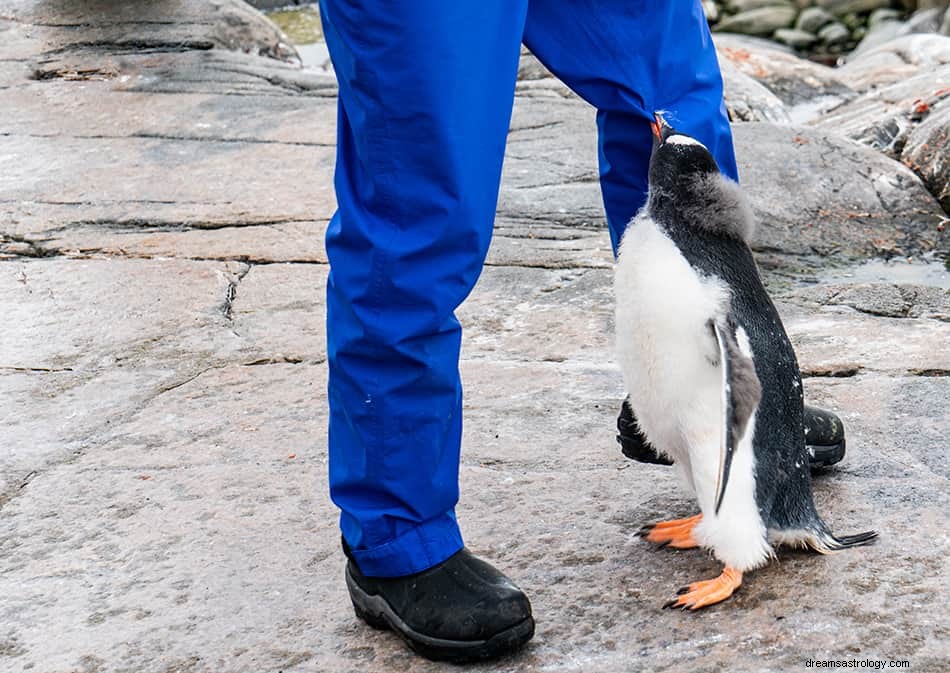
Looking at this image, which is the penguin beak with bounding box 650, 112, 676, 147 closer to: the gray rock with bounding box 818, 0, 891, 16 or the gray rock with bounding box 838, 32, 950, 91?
the gray rock with bounding box 838, 32, 950, 91

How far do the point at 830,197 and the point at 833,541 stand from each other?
9.21ft

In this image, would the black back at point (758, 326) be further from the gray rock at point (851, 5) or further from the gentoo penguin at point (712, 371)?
the gray rock at point (851, 5)

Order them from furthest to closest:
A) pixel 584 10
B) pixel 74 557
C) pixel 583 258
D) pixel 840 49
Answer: pixel 840 49, pixel 583 258, pixel 74 557, pixel 584 10

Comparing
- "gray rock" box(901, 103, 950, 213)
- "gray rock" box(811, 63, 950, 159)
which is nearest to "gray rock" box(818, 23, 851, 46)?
"gray rock" box(811, 63, 950, 159)

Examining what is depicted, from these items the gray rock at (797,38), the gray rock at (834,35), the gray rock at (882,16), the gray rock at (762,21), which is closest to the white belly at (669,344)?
the gray rock at (797,38)

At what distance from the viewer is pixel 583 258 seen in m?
3.90

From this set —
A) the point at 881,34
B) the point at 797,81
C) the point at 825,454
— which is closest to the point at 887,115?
the point at 797,81

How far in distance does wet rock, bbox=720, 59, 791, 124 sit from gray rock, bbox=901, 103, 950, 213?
Answer: 1.03 metres

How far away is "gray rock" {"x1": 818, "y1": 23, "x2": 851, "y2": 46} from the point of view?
14477 mm

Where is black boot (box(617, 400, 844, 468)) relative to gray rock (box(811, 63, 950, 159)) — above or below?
below

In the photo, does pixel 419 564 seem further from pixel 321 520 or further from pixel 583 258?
pixel 583 258

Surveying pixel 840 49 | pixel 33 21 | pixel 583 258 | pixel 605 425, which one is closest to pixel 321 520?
pixel 605 425

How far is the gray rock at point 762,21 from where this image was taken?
1501 centimetres

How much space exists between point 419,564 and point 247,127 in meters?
4.13
